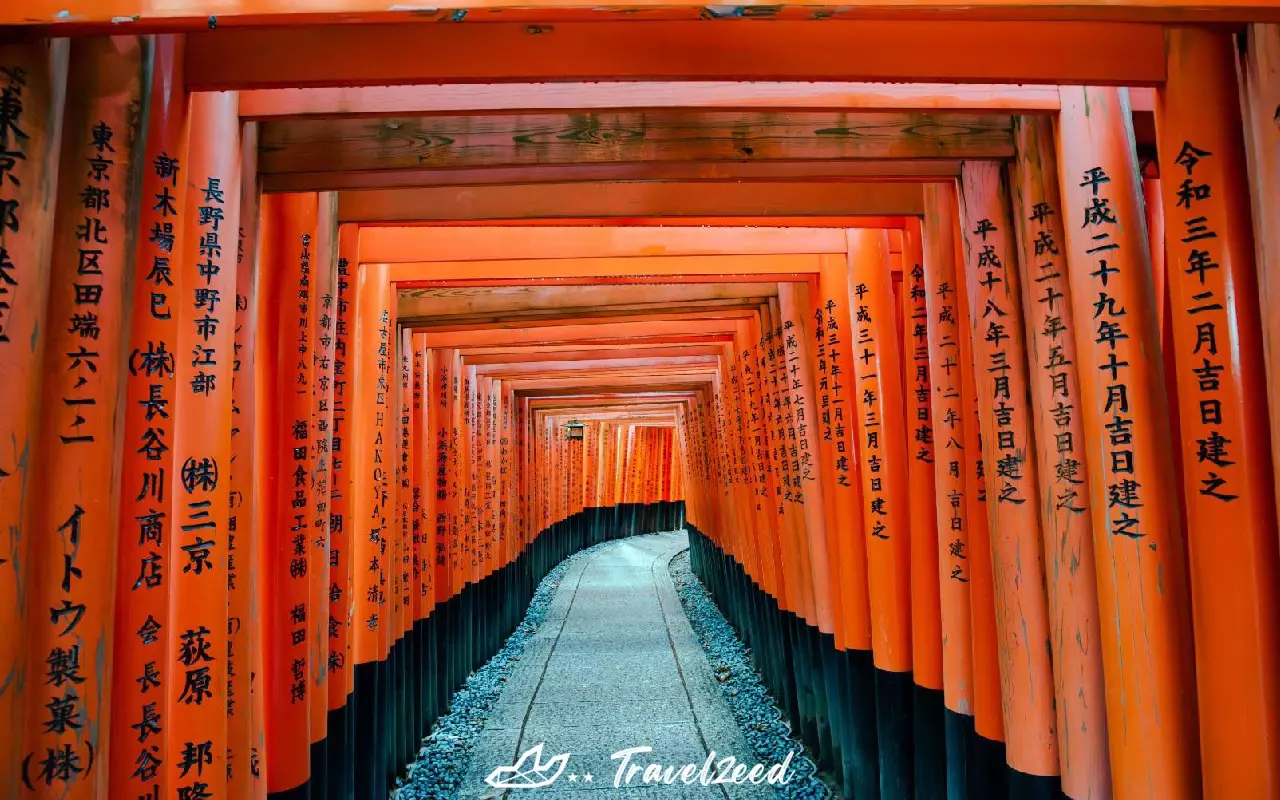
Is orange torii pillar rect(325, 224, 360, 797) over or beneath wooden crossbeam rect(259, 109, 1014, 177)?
beneath

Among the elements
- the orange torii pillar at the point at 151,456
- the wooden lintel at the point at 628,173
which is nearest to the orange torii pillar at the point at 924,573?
the wooden lintel at the point at 628,173

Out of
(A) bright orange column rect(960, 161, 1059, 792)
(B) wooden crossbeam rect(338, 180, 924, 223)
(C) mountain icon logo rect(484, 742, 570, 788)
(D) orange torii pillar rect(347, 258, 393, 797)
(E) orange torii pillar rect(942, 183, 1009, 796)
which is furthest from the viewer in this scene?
(C) mountain icon logo rect(484, 742, 570, 788)

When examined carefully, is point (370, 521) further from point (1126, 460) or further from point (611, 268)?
point (1126, 460)

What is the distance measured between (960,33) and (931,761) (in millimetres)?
3460

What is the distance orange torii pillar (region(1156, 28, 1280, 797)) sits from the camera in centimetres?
214

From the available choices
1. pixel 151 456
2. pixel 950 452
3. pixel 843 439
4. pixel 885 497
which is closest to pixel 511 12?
pixel 151 456

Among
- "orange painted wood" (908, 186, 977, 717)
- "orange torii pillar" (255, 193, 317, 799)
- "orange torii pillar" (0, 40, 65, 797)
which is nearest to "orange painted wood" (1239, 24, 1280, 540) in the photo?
"orange painted wood" (908, 186, 977, 717)

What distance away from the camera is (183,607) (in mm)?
2461

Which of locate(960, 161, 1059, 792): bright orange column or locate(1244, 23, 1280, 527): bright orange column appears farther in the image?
locate(960, 161, 1059, 792): bright orange column

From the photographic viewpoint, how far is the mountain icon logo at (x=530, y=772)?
574 cm

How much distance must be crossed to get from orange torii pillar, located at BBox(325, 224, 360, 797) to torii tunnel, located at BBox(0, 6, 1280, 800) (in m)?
0.02

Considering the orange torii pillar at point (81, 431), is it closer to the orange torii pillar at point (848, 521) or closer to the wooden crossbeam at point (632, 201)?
the wooden crossbeam at point (632, 201)

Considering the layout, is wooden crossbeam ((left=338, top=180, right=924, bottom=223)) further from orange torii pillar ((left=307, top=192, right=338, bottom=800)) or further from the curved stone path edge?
the curved stone path edge

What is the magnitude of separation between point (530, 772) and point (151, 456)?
449cm
